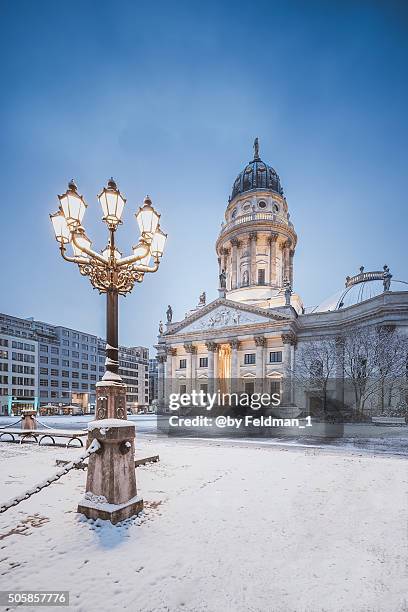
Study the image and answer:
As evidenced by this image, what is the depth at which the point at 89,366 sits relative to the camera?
91.2 m

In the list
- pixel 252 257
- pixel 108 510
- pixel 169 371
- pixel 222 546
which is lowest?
pixel 169 371

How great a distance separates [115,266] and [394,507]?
781cm

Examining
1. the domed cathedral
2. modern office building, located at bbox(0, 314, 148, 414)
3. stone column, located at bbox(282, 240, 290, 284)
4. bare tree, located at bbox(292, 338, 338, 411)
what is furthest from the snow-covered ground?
modern office building, located at bbox(0, 314, 148, 414)

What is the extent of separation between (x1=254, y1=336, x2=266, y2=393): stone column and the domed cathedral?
30.6 feet

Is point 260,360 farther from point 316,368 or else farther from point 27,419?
point 27,419

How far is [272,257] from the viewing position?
193 feet

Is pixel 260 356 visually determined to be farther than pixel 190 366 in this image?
No

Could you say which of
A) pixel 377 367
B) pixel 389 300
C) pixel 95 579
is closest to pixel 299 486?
pixel 95 579

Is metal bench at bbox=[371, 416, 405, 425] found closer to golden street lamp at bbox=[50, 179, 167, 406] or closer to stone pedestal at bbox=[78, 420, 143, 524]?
stone pedestal at bbox=[78, 420, 143, 524]

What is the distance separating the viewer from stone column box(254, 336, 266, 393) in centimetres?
4638

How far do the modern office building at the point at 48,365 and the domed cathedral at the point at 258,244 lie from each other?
1516 inches

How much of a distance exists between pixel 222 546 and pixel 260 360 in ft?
140

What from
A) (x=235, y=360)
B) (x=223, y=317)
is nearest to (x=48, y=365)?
(x=223, y=317)

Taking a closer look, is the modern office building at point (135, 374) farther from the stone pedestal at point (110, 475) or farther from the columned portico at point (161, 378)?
the stone pedestal at point (110, 475)
